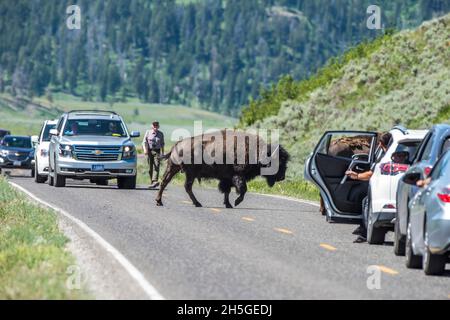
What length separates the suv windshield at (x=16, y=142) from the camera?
48.0 meters

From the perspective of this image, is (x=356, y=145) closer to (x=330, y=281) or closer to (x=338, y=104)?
(x=330, y=281)

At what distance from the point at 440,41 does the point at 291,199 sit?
33.9 metres

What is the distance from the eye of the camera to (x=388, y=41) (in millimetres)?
65750

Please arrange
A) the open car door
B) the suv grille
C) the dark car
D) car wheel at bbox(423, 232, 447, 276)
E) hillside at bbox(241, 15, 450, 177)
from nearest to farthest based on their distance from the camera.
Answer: car wheel at bbox(423, 232, 447, 276) < the open car door < the suv grille < the dark car < hillside at bbox(241, 15, 450, 177)

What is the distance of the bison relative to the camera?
24688 millimetres

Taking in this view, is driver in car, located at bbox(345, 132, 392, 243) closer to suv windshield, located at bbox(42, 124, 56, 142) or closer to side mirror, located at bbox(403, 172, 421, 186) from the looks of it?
side mirror, located at bbox(403, 172, 421, 186)

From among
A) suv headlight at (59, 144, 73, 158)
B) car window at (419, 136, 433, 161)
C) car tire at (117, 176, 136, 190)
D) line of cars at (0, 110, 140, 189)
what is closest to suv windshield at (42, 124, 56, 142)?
line of cars at (0, 110, 140, 189)

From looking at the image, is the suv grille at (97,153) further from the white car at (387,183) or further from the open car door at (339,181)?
the white car at (387,183)

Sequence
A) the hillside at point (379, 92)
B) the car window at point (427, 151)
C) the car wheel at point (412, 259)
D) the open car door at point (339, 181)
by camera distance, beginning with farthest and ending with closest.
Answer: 1. the hillside at point (379, 92)
2. the open car door at point (339, 181)
3. the car window at point (427, 151)
4. the car wheel at point (412, 259)

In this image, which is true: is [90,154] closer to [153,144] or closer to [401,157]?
[153,144]

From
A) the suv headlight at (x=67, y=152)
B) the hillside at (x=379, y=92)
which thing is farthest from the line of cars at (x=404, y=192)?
the hillside at (x=379, y=92)

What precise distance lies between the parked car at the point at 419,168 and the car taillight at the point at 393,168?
0.69m

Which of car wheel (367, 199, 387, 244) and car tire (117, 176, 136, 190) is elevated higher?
car wheel (367, 199, 387, 244)

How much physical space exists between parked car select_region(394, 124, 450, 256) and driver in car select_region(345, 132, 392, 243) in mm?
1725
